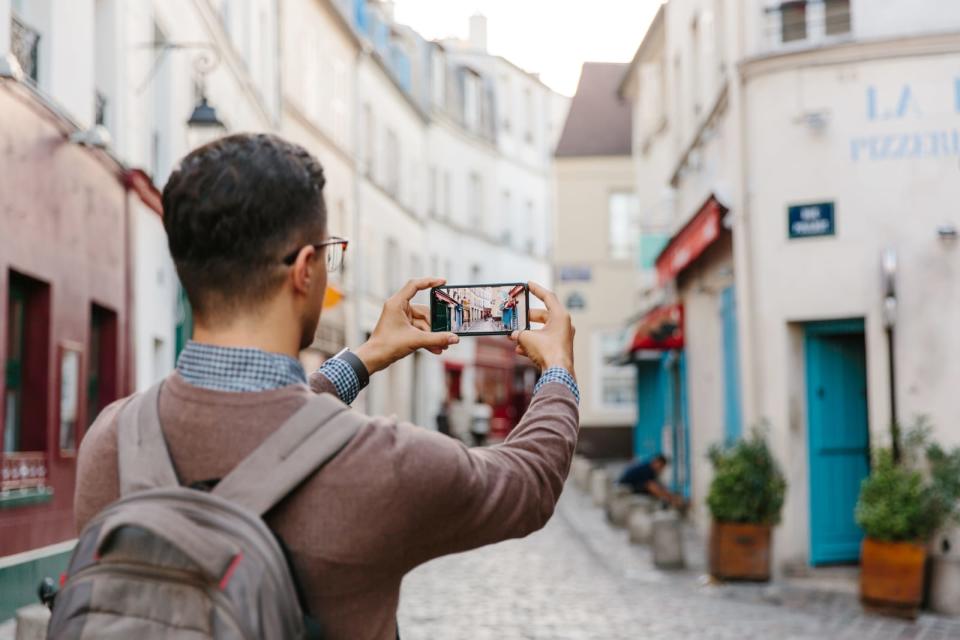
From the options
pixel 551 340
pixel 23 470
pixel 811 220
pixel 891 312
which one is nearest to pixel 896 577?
pixel 891 312

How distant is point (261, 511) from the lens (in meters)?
1.96

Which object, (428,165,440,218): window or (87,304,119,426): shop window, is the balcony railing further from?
(428,165,440,218): window

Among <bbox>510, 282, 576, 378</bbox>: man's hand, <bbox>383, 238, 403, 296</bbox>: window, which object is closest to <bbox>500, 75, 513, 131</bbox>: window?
<bbox>383, 238, 403, 296</bbox>: window

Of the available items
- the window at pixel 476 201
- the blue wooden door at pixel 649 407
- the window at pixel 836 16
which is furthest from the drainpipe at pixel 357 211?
the window at pixel 836 16

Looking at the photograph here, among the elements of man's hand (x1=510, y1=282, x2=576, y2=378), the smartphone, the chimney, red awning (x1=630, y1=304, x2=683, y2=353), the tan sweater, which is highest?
the chimney

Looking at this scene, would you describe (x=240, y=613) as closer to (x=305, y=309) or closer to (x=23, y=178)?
(x=305, y=309)

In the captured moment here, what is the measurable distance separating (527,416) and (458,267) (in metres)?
40.8

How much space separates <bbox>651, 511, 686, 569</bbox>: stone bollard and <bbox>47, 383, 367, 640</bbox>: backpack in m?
11.9

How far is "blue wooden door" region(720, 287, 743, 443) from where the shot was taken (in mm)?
15570

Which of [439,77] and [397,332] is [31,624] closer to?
[397,332]

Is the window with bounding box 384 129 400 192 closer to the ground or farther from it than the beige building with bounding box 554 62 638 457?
farther from it

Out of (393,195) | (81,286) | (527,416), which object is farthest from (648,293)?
(527,416)

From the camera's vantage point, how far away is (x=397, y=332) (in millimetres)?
2801

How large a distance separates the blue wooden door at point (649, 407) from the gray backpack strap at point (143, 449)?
22510 millimetres
